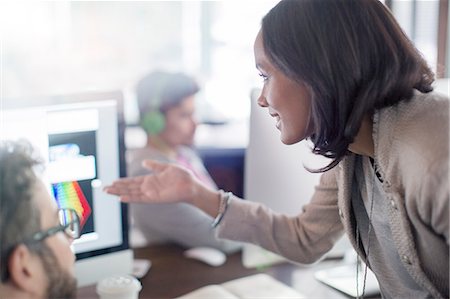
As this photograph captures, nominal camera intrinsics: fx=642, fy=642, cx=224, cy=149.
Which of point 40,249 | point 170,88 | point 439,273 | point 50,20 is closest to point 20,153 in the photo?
point 40,249


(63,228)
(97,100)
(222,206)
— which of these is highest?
(97,100)

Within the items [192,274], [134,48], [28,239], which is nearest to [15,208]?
[28,239]

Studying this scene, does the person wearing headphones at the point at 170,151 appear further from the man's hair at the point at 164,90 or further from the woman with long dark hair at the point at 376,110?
the woman with long dark hair at the point at 376,110

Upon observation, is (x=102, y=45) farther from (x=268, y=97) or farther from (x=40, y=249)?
(x=40, y=249)

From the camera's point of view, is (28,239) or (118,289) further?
(118,289)

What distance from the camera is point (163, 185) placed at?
1.33 m

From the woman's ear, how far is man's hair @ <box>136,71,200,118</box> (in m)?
1.38

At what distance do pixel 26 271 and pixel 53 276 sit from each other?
0.11 feet

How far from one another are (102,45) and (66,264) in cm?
308

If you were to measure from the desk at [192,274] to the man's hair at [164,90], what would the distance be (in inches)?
24.8

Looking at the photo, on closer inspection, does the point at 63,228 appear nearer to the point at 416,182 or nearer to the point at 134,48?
the point at 416,182

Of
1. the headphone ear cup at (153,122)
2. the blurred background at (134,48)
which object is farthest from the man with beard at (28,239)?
the blurred background at (134,48)

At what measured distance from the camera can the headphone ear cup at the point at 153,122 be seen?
1961mm

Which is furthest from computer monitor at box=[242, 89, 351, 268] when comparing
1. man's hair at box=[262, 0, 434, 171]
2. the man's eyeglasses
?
the man's eyeglasses
